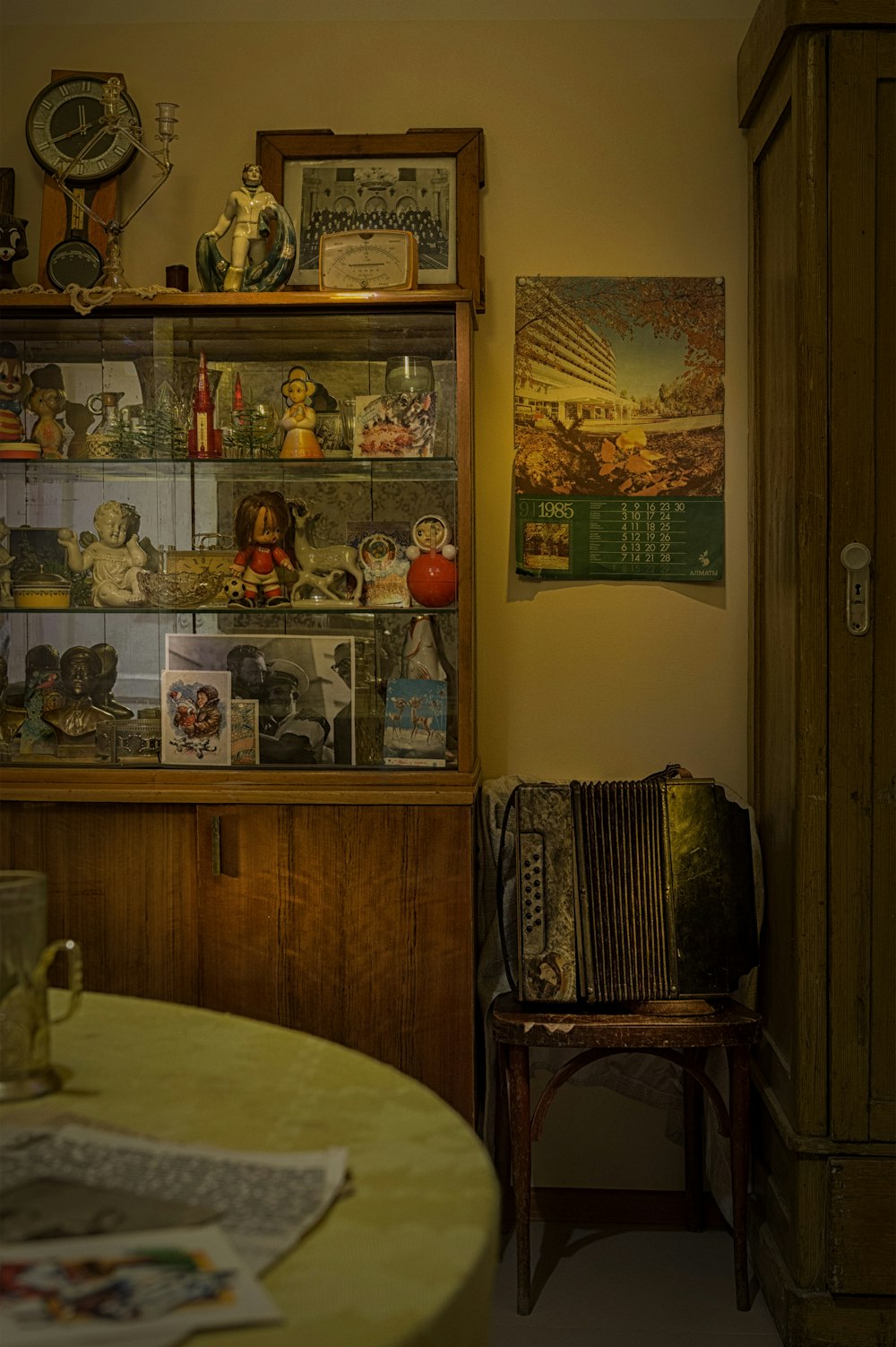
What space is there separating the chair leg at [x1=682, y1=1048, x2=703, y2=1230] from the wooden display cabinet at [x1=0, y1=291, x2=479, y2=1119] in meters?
0.58

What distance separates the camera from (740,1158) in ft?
8.00

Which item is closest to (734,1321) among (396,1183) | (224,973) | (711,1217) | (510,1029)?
(711,1217)

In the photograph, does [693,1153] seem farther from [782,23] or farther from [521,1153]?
[782,23]

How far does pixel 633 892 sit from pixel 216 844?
87 cm

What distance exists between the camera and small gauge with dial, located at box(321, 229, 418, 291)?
2592 millimetres

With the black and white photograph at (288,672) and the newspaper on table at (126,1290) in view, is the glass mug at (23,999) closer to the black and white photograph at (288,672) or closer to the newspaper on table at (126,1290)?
the newspaper on table at (126,1290)

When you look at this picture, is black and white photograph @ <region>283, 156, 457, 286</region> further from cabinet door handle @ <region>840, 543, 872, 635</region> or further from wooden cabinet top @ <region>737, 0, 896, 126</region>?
cabinet door handle @ <region>840, 543, 872, 635</region>

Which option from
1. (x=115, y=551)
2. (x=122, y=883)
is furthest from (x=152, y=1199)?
(x=115, y=551)

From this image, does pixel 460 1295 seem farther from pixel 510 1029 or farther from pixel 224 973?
pixel 224 973

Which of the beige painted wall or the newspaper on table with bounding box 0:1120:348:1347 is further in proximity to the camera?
the beige painted wall

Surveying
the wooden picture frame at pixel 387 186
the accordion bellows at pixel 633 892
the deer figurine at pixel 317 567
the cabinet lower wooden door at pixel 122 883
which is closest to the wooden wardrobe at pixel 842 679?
the accordion bellows at pixel 633 892

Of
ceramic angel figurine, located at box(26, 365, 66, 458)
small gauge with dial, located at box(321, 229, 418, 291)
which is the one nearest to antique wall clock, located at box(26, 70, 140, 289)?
ceramic angel figurine, located at box(26, 365, 66, 458)

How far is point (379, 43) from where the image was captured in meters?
2.90

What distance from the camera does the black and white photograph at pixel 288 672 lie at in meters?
2.66
